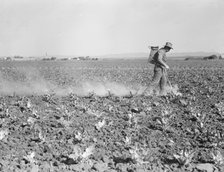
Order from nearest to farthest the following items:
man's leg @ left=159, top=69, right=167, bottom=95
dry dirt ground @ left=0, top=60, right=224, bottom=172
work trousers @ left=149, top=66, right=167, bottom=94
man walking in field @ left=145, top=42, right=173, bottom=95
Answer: dry dirt ground @ left=0, top=60, right=224, bottom=172 → man walking in field @ left=145, top=42, right=173, bottom=95 → work trousers @ left=149, top=66, right=167, bottom=94 → man's leg @ left=159, top=69, right=167, bottom=95

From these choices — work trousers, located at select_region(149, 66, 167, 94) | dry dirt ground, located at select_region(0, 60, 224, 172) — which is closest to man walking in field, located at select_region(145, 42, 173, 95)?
work trousers, located at select_region(149, 66, 167, 94)

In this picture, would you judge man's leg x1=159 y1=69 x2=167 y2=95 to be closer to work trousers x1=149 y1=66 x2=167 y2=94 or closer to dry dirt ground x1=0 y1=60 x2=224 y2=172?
work trousers x1=149 y1=66 x2=167 y2=94

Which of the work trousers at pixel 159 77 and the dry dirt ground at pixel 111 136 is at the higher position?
the work trousers at pixel 159 77

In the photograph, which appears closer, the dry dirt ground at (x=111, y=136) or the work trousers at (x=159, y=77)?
the dry dirt ground at (x=111, y=136)

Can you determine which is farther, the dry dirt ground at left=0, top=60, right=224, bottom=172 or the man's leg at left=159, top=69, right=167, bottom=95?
the man's leg at left=159, top=69, right=167, bottom=95

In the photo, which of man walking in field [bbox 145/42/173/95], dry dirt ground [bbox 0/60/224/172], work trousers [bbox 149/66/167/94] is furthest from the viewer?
work trousers [bbox 149/66/167/94]

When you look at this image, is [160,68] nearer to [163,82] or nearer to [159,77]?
[159,77]

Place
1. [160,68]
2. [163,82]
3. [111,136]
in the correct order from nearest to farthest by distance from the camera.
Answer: [111,136]
[160,68]
[163,82]

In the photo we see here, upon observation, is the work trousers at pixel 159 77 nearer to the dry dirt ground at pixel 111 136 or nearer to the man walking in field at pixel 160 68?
the man walking in field at pixel 160 68

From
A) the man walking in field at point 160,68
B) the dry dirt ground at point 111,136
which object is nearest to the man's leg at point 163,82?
the man walking in field at point 160,68

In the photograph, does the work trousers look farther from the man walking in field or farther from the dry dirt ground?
the dry dirt ground

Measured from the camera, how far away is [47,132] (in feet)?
26.6

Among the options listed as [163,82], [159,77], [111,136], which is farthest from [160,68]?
[111,136]

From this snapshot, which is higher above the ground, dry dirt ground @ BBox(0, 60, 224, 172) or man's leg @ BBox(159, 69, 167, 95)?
man's leg @ BBox(159, 69, 167, 95)
